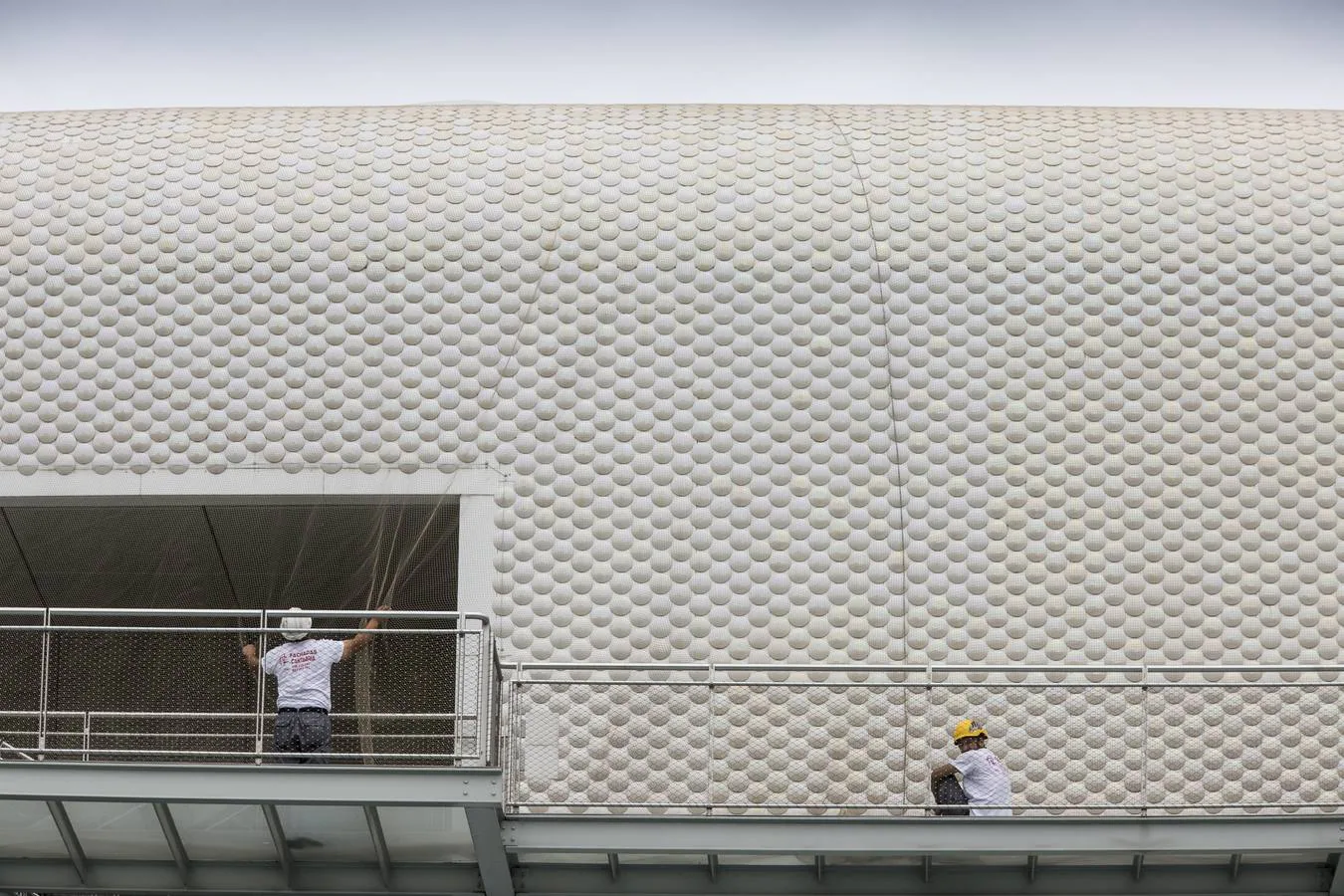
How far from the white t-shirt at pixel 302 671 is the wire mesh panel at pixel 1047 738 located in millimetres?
3682

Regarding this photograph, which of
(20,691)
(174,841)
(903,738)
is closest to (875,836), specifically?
(903,738)

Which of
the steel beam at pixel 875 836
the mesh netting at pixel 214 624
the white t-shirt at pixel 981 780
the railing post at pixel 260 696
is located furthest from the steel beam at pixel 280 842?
the white t-shirt at pixel 981 780

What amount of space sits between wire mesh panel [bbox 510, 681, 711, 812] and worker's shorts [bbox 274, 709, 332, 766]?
3.52 feet

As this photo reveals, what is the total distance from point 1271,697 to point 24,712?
7540mm

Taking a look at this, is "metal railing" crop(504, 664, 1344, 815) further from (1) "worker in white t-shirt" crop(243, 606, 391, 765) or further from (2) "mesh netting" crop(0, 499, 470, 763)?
(1) "worker in white t-shirt" crop(243, 606, 391, 765)

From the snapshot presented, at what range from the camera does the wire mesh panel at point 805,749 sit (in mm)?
12383

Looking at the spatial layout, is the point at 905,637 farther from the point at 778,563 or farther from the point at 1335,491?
the point at 1335,491

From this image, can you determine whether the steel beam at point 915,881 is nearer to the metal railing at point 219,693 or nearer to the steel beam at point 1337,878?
the steel beam at point 1337,878

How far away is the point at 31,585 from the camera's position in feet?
48.7

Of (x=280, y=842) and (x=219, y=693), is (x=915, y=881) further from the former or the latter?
(x=219, y=693)

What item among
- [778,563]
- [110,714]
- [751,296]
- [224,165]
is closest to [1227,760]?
[778,563]

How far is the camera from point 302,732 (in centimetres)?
1048

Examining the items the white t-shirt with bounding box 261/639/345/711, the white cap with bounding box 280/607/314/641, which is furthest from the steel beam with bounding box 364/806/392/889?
the white cap with bounding box 280/607/314/641

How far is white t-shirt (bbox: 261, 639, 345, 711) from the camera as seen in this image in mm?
10461
